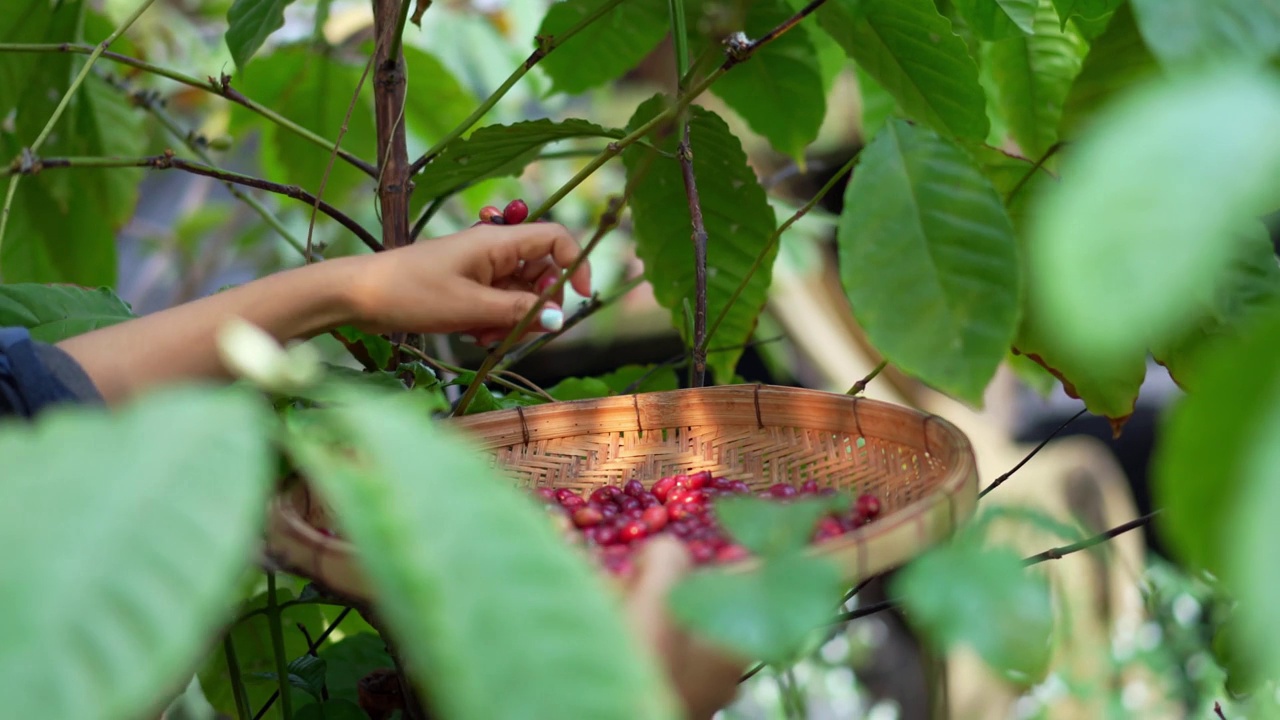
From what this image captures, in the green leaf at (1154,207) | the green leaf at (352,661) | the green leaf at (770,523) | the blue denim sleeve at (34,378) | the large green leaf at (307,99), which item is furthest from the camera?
the large green leaf at (307,99)

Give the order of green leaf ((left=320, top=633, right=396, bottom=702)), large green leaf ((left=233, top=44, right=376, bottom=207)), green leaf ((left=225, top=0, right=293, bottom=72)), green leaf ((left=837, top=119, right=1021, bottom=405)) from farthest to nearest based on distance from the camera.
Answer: large green leaf ((left=233, top=44, right=376, bottom=207)) → green leaf ((left=320, top=633, right=396, bottom=702)) → green leaf ((left=225, top=0, right=293, bottom=72)) → green leaf ((left=837, top=119, right=1021, bottom=405))

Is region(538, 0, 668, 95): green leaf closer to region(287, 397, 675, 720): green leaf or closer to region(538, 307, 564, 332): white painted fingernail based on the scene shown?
region(538, 307, 564, 332): white painted fingernail

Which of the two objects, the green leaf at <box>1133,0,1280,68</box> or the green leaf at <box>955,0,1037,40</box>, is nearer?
the green leaf at <box>1133,0,1280,68</box>

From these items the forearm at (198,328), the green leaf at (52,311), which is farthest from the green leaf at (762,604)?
the green leaf at (52,311)

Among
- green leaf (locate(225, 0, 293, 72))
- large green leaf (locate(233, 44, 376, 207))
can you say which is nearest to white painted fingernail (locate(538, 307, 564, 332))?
green leaf (locate(225, 0, 293, 72))

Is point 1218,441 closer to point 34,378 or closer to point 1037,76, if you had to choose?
point 34,378

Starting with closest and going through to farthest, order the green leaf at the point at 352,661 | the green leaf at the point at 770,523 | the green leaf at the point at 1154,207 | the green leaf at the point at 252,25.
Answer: the green leaf at the point at 1154,207 < the green leaf at the point at 770,523 < the green leaf at the point at 252,25 < the green leaf at the point at 352,661

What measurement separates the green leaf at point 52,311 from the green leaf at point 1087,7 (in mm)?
656

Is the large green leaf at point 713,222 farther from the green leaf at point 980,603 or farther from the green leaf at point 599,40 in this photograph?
the green leaf at point 980,603

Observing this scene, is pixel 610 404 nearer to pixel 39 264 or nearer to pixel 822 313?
pixel 39 264

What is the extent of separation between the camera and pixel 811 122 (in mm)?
993

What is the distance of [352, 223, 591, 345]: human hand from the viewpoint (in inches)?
25.1

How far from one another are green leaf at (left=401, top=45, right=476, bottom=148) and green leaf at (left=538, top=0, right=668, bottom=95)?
23cm

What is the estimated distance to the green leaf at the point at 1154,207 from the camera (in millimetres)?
233
